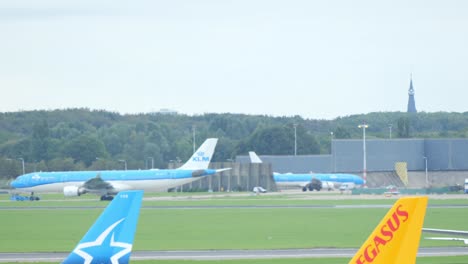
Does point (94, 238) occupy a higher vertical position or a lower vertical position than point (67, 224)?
higher

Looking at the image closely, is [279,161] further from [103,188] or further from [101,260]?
[101,260]

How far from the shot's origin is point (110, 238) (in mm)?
17094

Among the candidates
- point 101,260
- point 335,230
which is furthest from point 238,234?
point 101,260

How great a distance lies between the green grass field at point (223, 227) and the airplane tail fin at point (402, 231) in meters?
18.4

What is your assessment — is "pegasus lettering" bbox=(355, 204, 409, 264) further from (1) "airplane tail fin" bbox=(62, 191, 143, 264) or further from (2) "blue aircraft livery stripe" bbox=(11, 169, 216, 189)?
(2) "blue aircraft livery stripe" bbox=(11, 169, 216, 189)

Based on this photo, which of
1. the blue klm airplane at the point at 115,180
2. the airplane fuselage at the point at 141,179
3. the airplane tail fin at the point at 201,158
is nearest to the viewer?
the blue klm airplane at the point at 115,180

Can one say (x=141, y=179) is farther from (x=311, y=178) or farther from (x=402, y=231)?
(x=402, y=231)

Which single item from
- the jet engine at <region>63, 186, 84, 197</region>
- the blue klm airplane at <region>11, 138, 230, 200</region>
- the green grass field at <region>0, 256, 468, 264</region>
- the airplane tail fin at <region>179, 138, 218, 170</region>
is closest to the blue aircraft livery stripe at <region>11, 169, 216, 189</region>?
the blue klm airplane at <region>11, 138, 230, 200</region>

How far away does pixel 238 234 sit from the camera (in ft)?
165

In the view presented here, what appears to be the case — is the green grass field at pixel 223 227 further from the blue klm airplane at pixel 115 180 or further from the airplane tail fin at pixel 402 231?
the blue klm airplane at pixel 115 180

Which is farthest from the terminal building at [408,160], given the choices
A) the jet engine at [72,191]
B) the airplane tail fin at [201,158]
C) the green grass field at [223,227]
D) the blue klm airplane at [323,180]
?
the green grass field at [223,227]

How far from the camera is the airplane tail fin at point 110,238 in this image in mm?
17094

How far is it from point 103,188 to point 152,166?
72.7 meters

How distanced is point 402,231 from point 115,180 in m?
85.8
